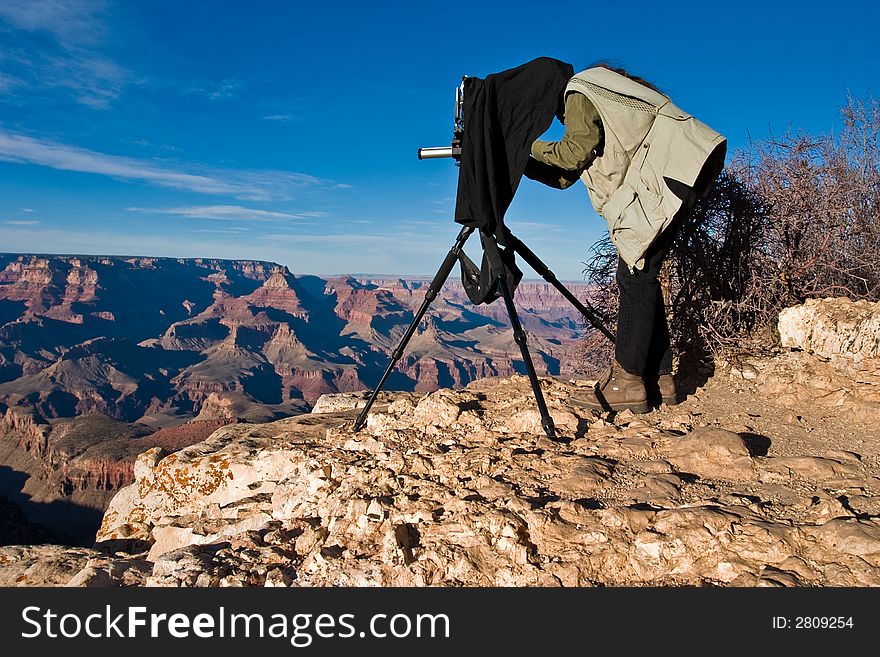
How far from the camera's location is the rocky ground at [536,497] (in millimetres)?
1936

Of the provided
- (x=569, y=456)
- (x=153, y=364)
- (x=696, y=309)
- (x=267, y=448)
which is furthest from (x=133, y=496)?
(x=153, y=364)

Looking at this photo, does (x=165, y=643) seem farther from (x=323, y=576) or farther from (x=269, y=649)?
(x=323, y=576)

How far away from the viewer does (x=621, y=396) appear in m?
3.60

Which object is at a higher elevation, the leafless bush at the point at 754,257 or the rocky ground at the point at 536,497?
the leafless bush at the point at 754,257

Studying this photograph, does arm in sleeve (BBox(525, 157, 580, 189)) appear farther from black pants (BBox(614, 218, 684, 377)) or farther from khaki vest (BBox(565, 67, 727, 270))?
black pants (BBox(614, 218, 684, 377))

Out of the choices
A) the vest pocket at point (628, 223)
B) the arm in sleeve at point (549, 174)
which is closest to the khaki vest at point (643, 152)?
the vest pocket at point (628, 223)

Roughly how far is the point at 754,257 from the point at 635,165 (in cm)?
258

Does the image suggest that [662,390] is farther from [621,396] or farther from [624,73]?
[624,73]

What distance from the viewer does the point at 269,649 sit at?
1.63 meters

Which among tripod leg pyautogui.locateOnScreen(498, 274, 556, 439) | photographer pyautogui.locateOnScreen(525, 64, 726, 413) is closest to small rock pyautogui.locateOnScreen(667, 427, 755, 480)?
tripod leg pyautogui.locateOnScreen(498, 274, 556, 439)

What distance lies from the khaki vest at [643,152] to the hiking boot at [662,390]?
1073 millimetres

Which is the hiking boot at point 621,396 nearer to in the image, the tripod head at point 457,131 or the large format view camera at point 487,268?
the large format view camera at point 487,268

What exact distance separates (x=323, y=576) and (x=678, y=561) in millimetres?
1379

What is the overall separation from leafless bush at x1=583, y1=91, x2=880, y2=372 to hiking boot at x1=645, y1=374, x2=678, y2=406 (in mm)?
1036
